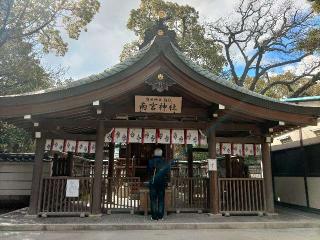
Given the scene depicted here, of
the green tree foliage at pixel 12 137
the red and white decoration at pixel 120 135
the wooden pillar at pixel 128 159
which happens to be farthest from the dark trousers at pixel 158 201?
the green tree foliage at pixel 12 137

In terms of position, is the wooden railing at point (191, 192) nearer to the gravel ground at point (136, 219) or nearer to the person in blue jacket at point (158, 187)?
the gravel ground at point (136, 219)

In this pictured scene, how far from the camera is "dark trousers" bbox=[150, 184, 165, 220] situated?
10070 millimetres

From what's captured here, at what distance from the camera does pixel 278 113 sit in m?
10.9

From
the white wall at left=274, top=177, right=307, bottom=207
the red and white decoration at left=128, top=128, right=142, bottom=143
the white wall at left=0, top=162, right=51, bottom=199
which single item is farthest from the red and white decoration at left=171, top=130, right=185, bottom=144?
the white wall at left=0, top=162, right=51, bottom=199

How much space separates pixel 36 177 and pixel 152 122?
435 centimetres

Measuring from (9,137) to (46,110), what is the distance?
55.9 feet

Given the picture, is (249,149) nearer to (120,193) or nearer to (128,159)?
(120,193)

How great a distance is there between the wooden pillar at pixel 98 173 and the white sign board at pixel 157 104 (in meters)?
1.46

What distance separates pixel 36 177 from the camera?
10.7 m

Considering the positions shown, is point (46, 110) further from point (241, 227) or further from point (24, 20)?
point (24, 20)

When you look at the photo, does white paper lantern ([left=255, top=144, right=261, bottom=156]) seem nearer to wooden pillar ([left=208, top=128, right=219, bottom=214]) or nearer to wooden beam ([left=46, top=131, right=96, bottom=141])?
wooden pillar ([left=208, top=128, right=219, bottom=214])

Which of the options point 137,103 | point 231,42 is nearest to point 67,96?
point 137,103

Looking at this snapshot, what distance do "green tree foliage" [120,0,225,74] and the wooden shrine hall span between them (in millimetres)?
16854

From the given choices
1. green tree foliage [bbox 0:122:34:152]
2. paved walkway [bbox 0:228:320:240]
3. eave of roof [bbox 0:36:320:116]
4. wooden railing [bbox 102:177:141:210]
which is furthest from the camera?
green tree foliage [bbox 0:122:34:152]
